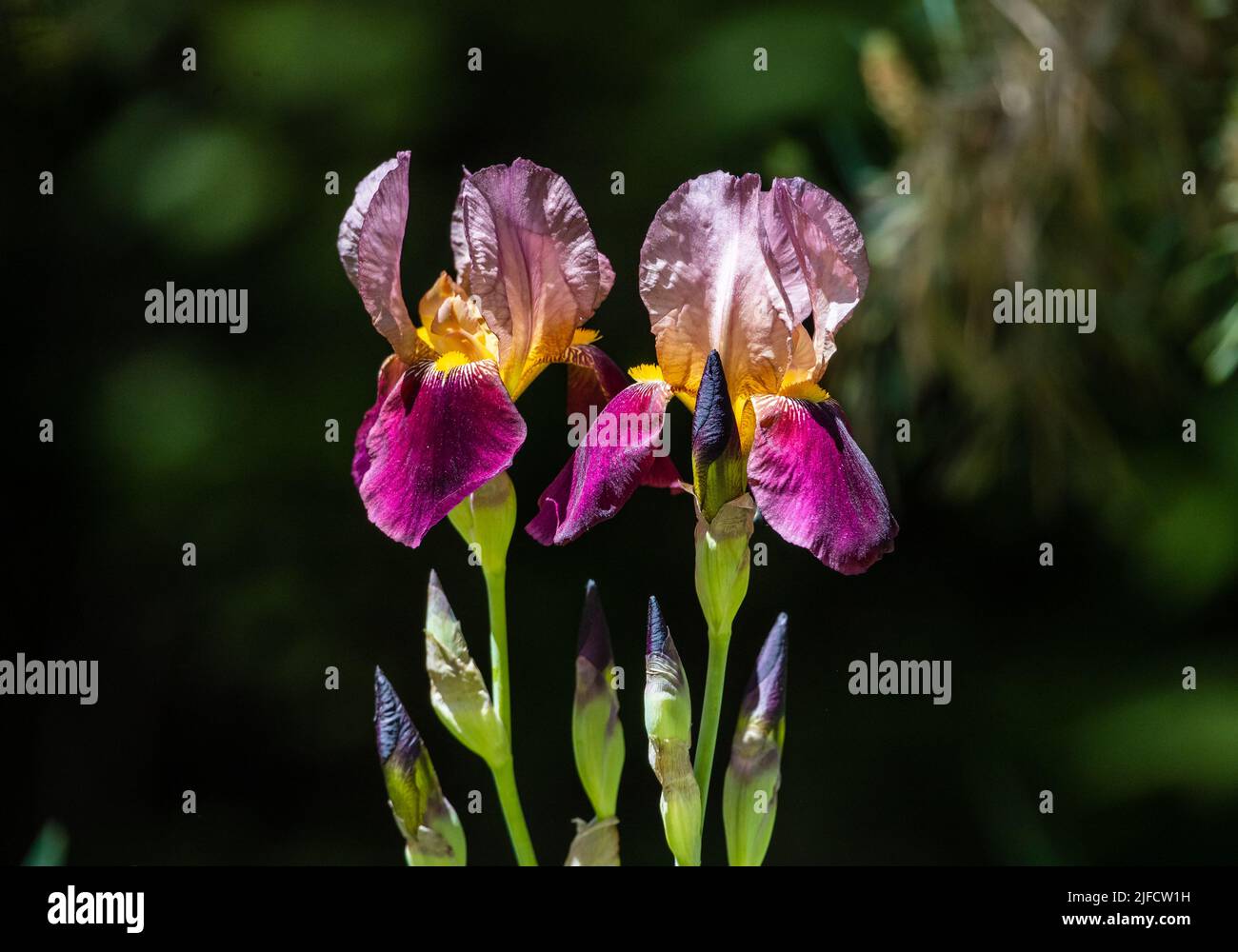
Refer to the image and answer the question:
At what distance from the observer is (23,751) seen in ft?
5.35

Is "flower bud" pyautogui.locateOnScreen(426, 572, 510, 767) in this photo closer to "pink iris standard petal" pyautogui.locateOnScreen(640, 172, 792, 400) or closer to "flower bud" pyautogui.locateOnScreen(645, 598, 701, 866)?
"flower bud" pyautogui.locateOnScreen(645, 598, 701, 866)

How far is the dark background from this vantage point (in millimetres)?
1557

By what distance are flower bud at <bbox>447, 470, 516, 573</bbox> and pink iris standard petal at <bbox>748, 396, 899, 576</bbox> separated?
175mm

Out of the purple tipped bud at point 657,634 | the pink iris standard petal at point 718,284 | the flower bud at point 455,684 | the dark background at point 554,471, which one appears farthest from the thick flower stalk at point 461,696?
the dark background at point 554,471

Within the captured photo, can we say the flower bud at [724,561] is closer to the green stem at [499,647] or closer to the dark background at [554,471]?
the green stem at [499,647]

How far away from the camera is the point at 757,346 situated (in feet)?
2.34

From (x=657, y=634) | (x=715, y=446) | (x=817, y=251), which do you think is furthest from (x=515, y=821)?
(x=817, y=251)

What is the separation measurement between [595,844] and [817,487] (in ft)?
0.87

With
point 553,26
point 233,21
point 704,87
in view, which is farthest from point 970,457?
point 233,21

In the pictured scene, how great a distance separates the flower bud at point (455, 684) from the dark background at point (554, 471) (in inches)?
31.5

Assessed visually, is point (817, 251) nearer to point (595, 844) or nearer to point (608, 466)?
point (608, 466)

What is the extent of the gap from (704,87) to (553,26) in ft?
0.71

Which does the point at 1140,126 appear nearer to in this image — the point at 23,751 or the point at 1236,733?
the point at 1236,733

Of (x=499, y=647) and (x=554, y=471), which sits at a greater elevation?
(x=554, y=471)
